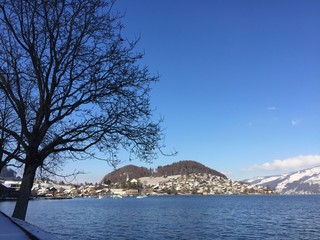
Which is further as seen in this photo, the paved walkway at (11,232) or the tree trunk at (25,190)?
the tree trunk at (25,190)

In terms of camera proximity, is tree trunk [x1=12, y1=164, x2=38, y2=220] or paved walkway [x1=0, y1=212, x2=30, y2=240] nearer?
paved walkway [x1=0, y1=212, x2=30, y2=240]

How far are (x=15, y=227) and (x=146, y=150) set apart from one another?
5.27 meters

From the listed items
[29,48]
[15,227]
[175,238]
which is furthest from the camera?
[175,238]

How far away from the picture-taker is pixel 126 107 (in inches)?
539

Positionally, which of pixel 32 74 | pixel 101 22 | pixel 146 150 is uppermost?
pixel 101 22

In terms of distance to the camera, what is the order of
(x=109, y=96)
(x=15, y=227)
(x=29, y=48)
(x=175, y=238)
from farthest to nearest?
(x=175, y=238) < (x=109, y=96) < (x=29, y=48) < (x=15, y=227)

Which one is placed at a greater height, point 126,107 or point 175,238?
point 126,107

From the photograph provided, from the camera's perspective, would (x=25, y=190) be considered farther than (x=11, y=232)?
Yes

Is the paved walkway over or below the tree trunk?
below

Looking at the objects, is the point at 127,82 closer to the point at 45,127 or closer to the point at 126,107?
the point at 126,107

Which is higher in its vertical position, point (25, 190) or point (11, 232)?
point (25, 190)

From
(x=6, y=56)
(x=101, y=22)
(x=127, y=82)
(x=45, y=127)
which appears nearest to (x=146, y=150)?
(x=127, y=82)

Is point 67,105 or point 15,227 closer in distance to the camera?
point 15,227

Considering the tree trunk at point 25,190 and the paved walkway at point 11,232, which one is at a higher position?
the tree trunk at point 25,190
